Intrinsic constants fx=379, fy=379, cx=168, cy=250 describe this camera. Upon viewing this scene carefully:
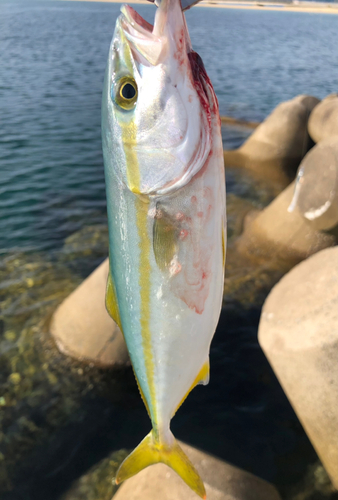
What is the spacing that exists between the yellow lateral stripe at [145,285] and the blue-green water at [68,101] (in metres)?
5.95

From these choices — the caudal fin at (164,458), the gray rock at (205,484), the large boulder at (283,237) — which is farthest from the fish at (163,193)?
the large boulder at (283,237)

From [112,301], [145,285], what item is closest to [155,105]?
[145,285]

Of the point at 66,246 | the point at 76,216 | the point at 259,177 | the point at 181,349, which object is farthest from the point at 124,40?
the point at 259,177

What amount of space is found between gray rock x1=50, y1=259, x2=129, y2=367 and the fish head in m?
3.30

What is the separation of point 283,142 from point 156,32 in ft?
33.8

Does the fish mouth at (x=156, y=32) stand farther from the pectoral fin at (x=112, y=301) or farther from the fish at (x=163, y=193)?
the pectoral fin at (x=112, y=301)

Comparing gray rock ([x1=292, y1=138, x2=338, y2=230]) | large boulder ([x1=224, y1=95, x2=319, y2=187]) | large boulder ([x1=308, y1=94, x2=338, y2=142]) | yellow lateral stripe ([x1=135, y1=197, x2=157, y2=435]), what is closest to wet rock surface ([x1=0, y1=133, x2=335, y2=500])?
gray rock ([x1=292, y1=138, x2=338, y2=230])

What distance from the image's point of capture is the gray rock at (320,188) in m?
5.98

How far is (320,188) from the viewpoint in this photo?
611 cm

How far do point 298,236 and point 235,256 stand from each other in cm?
114

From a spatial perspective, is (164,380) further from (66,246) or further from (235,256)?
(66,246)

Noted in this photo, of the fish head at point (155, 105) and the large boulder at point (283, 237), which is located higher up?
the fish head at point (155, 105)

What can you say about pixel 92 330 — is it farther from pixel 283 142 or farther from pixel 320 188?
pixel 283 142

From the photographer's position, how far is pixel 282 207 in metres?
6.89
